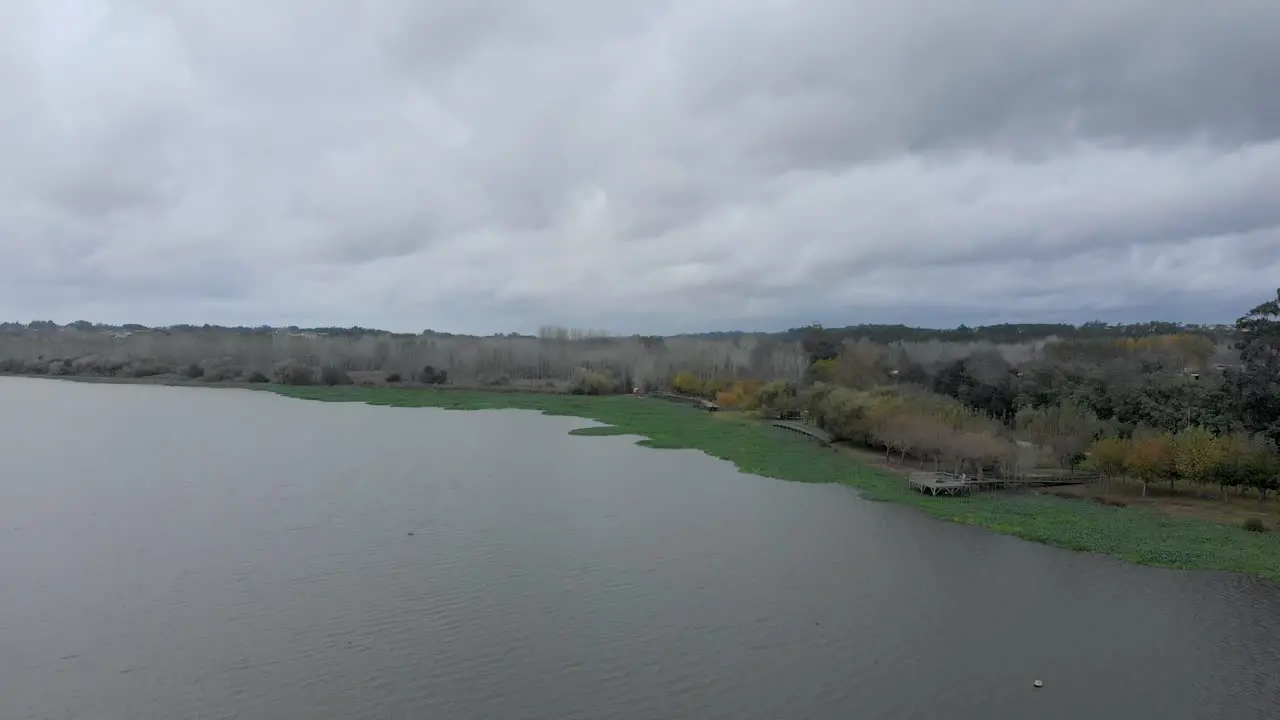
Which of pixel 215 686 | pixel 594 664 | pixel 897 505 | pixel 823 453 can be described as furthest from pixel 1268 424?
pixel 215 686

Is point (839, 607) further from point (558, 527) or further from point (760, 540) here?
point (558, 527)

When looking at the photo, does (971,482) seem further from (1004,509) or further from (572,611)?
(572,611)

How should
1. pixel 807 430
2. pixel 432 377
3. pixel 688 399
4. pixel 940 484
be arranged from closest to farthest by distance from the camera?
pixel 940 484, pixel 807 430, pixel 688 399, pixel 432 377

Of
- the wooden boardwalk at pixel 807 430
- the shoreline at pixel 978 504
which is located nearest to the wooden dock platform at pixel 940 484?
the shoreline at pixel 978 504

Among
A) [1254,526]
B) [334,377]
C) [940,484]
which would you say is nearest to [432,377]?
[334,377]

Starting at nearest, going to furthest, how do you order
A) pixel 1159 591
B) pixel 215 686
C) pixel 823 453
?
pixel 215 686 → pixel 1159 591 → pixel 823 453

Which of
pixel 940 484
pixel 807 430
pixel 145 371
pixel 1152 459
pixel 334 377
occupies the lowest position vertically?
pixel 940 484

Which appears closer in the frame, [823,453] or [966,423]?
[966,423]
